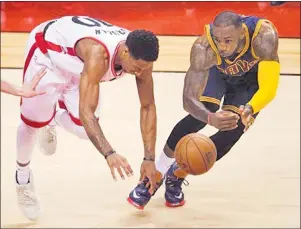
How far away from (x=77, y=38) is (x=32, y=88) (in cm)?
52

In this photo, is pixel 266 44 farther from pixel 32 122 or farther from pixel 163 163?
pixel 32 122

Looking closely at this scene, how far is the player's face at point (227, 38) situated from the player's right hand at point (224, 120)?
0.38 meters

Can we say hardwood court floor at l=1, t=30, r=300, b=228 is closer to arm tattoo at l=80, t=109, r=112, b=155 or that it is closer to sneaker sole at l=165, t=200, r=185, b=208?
sneaker sole at l=165, t=200, r=185, b=208

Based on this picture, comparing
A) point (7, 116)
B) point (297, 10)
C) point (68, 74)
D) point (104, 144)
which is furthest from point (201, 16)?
point (104, 144)

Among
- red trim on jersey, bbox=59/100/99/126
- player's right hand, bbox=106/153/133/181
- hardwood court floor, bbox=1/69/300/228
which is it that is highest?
player's right hand, bbox=106/153/133/181

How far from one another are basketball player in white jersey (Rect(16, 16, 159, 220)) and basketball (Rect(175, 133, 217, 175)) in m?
0.20

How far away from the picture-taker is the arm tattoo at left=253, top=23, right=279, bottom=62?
16.0 feet

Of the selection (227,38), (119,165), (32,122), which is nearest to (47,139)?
(32,122)

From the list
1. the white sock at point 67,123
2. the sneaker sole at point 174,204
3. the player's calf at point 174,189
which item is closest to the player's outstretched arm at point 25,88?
the white sock at point 67,123

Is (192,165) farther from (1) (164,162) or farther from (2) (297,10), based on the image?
(2) (297,10)

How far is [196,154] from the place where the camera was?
4895 mm

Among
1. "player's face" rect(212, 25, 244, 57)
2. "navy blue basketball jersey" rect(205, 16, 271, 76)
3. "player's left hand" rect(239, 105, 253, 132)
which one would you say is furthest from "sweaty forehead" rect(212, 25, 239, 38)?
"player's left hand" rect(239, 105, 253, 132)

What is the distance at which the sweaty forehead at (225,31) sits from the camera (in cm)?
474

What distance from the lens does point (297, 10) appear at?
850 centimetres
